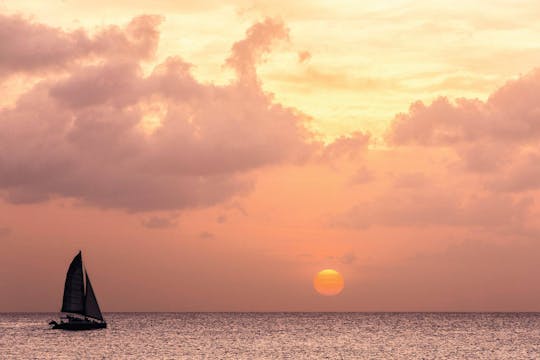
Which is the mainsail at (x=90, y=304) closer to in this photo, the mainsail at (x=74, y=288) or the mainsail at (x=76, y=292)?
the mainsail at (x=76, y=292)

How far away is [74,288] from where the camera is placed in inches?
6142

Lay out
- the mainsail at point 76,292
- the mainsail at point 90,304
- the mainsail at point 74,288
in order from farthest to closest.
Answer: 1. the mainsail at point 90,304
2. the mainsail at point 76,292
3. the mainsail at point 74,288

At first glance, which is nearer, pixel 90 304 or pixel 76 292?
pixel 76 292

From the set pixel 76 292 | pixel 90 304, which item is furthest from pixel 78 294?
pixel 90 304

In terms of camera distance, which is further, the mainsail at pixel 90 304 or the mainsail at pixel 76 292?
the mainsail at pixel 90 304

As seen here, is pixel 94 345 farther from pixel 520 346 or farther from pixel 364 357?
pixel 520 346

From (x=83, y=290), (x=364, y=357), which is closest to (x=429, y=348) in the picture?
(x=364, y=357)

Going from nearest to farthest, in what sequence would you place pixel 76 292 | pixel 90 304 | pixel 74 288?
pixel 74 288 → pixel 76 292 → pixel 90 304

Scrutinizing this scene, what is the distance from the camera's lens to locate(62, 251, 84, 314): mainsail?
6107 inches

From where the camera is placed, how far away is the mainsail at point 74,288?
15512cm

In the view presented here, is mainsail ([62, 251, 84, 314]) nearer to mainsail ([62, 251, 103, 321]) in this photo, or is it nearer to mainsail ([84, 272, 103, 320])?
mainsail ([62, 251, 103, 321])

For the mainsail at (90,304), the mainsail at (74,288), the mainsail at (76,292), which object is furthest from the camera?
the mainsail at (90,304)

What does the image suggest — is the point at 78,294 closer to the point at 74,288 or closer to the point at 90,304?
the point at 74,288

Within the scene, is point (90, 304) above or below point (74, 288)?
below
